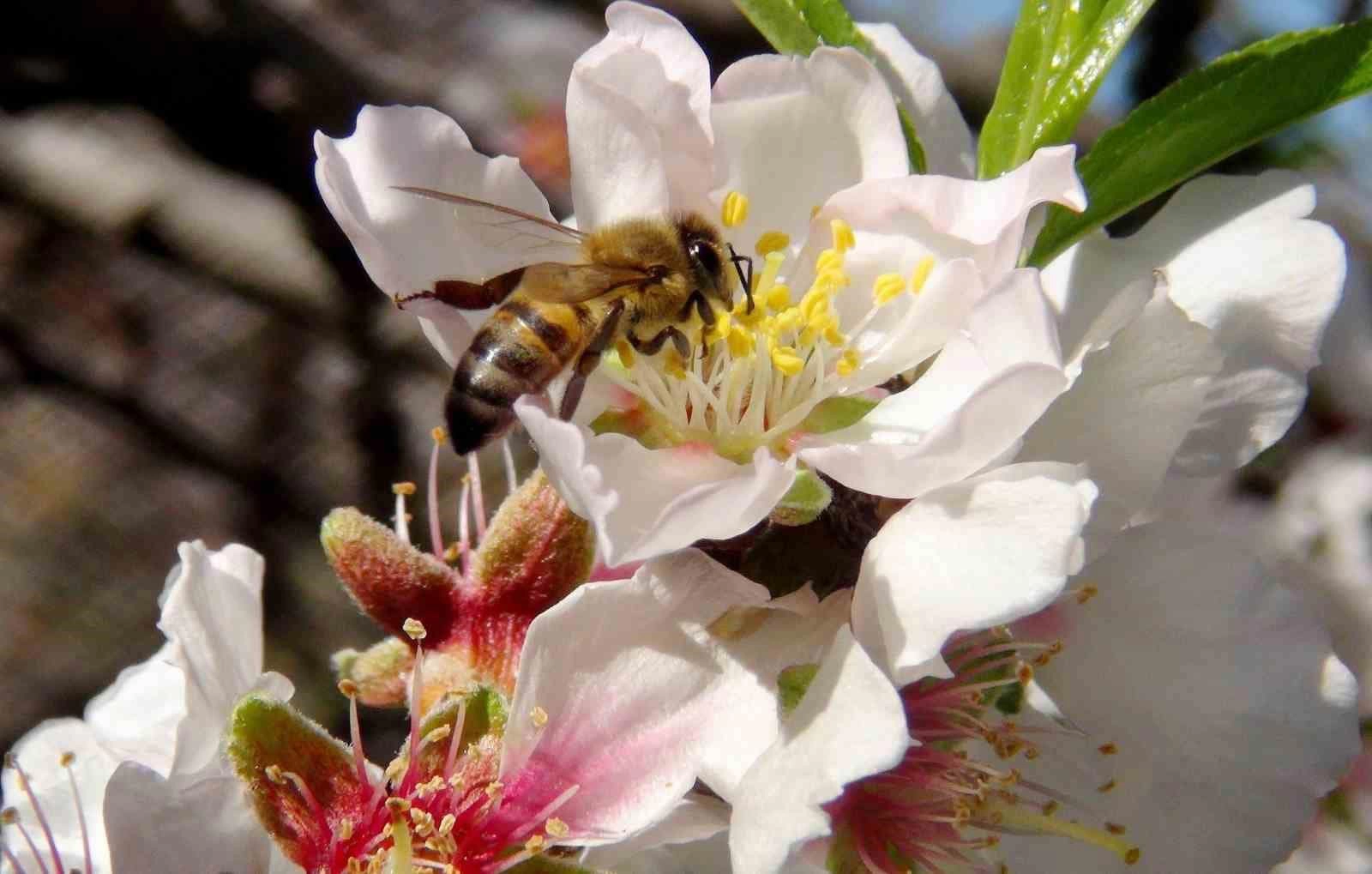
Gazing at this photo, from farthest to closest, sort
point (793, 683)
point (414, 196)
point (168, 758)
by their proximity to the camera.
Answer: point (168, 758), point (414, 196), point (793, 683)

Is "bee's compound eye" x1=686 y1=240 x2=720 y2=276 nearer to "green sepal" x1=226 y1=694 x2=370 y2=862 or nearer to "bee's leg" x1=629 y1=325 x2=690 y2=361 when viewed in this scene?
"bee's leg" x1=629 y1=325 x2=690 y2=361

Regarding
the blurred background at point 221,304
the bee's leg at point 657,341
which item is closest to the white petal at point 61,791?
the bee's leg at point 657,341

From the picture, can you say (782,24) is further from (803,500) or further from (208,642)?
(208,642)

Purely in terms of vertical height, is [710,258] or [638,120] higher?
[638,120]

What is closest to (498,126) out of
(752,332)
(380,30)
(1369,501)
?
(380,30)

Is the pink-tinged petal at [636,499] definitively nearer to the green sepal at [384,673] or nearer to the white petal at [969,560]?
the white petal at [969,560]

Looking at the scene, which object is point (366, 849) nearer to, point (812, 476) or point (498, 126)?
point (812, 476)

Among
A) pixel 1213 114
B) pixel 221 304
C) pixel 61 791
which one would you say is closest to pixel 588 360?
pixel 1213 114
